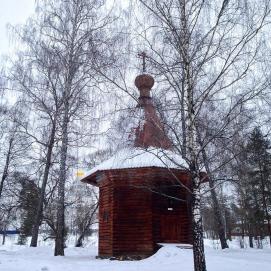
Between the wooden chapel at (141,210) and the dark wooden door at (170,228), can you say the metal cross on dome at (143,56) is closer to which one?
the wooden chapel at (141,210)

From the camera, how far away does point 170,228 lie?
49.9 ft

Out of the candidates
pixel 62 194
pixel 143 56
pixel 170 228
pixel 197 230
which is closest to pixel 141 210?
pixel 170 228

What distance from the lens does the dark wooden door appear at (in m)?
15.1

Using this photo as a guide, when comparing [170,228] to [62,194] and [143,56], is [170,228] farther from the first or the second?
[143,56]

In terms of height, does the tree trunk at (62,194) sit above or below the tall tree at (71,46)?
below

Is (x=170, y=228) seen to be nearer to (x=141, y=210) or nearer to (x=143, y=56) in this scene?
(x=141, y=210)

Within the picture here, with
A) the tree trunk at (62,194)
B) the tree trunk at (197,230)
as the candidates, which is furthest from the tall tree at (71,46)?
the tree trunk at (197,230)

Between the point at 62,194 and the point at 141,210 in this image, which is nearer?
the point at 62,194

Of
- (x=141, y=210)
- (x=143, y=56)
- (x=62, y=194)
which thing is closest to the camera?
(x=143, y=56)

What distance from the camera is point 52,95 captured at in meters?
17.3

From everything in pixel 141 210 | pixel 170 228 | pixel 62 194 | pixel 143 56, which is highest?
pixel 143 56

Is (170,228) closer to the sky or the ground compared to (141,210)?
closer to the ground

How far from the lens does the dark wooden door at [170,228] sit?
15.1 m

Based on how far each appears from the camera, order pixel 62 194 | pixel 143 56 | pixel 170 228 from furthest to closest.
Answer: pixel 170 228
pixel 62 194
pixel 143 56
